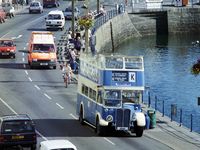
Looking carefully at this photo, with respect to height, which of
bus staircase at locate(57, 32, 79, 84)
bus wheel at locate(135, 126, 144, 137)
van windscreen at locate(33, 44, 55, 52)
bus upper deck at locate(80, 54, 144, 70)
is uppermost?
bus upper deck at locate(80, 54, 144, 70)

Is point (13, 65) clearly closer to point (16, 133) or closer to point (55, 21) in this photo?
point (55, 21)

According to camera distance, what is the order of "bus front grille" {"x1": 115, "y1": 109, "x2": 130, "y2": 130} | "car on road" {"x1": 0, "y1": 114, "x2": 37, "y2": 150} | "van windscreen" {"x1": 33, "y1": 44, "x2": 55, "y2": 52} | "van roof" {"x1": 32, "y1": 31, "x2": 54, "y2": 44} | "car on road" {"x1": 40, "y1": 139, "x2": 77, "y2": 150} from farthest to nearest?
"van roof" {"x1": 32, "y1": 31, "x2": 54, "y2": 44} < "van windscreen" {"x1": 33, "y1": 44, "x2": 55, "y2": 52} < "bus front grille" {"x1": 115, "y1": 109, "x2": 130, "y2": 130} < "car on road" {"x1": 0, "y1": 114, "x2": 37, "y2": 150} < "car on road" {"x1": 40, "y1": 139, "x2": 77, "y2": 150}

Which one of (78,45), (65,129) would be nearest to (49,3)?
(78,45)

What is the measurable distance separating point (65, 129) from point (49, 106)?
8.13 metres

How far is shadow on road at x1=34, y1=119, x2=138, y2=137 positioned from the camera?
45.8m

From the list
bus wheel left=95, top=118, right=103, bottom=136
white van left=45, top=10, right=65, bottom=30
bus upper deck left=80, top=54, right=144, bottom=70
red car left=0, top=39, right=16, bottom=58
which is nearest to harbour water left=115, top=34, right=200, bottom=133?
bus upper deck left=80, top=54, right=144, bottom=70

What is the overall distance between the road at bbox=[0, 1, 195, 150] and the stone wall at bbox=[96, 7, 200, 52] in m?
38.5

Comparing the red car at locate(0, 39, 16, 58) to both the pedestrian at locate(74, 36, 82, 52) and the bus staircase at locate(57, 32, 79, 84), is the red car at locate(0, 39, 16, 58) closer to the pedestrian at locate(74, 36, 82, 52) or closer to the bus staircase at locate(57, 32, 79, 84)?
the bus staircase at locate(57, 32, 79, 84)

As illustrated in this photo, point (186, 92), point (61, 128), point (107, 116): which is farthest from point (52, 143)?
point (186, 92)

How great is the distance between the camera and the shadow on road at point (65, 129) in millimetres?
45844

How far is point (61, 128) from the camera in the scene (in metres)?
47.9

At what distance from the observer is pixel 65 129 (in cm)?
4750

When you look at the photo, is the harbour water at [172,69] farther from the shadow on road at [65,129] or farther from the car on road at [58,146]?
the car on road at [58,146]

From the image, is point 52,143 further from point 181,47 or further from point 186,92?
point 181,47
